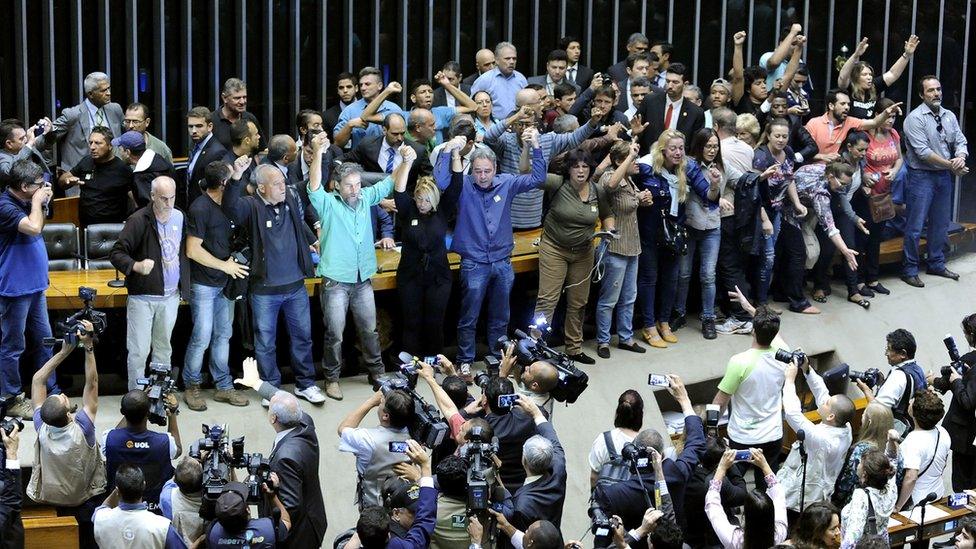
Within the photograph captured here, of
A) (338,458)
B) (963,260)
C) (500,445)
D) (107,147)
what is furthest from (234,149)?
(963,260)

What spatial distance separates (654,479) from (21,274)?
4.06 metres

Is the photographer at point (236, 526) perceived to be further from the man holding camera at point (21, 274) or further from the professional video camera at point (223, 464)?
the man holding camera at point (21, 274)

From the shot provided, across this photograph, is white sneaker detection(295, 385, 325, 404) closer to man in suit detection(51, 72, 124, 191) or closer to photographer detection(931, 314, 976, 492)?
man in suit detection(51, 72, 124, 191)

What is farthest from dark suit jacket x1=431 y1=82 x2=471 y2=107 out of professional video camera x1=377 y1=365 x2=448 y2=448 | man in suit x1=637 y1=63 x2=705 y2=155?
professional video camera x1=377 y1=365 x2=448 y2=448

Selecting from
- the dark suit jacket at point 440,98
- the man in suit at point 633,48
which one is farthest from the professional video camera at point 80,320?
the man in suit at point 633,48

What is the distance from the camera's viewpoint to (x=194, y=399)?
412 inches

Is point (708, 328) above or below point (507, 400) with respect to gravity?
below

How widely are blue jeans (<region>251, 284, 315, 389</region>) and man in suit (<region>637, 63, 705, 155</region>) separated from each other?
311 cm

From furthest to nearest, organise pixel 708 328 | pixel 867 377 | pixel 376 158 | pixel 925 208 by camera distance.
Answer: pixel 925 208
pixel 708 328
pixel 376 158
pixel 867 377

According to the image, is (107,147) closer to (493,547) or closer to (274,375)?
(274,375)

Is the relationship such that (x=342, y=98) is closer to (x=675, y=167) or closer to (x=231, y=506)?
(x=675, y=167)

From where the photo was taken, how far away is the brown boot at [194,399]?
10445mm

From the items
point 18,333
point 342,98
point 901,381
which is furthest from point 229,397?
point 901,381

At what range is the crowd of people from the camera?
807cm
